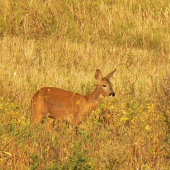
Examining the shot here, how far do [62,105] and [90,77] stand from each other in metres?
2.61

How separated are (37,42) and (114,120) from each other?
7.24m

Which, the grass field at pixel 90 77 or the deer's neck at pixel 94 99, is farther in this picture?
the deer's neck at pixel 94 99

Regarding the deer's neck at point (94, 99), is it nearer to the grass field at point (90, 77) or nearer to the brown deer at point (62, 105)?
the brown deer at point (62, 105)

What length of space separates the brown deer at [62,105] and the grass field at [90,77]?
0.23 metres

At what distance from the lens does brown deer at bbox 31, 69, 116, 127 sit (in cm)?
642

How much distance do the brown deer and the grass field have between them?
0.74ft

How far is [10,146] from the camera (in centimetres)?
502

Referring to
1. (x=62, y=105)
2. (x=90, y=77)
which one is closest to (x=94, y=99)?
(x=62, y=105)

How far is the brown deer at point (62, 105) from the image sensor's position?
6.42 m

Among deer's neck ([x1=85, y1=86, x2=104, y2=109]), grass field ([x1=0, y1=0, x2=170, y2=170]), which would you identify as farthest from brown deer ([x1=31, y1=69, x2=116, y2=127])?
grass field ([x1=0, y1=0, x2=170, y2=170])

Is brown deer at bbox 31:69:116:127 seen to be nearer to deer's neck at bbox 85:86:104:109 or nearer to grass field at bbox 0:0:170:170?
deer's neck at bbox 85:86:104:109

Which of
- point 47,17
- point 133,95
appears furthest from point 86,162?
point 47,17

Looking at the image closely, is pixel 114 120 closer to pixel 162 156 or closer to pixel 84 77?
pixel 162 156

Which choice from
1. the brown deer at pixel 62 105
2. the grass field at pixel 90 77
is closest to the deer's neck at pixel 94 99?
the brown deer at pixel 62 105
